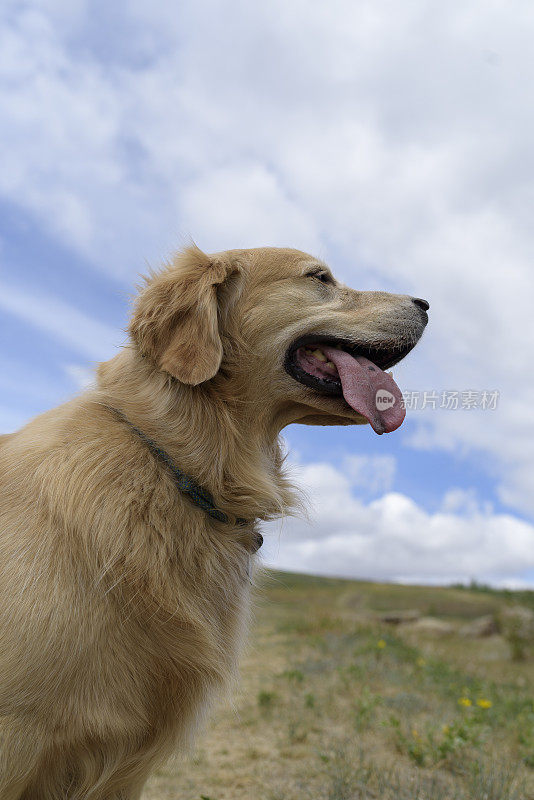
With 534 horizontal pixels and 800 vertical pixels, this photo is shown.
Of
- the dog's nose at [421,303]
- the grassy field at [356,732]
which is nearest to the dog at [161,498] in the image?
the dog's nose at [421,303]

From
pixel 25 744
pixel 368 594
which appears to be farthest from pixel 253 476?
pixel 368 594

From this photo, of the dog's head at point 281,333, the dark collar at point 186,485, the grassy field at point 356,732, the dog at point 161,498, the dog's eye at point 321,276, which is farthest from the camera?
the grassy field at point 356,732

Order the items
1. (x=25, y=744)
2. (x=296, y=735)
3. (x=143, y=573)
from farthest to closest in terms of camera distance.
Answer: (x=296, y=735)
(x=143, y=573)
(x=25, y=744)

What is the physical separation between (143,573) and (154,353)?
101 cm

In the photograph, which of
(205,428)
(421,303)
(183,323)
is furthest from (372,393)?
(183,323)

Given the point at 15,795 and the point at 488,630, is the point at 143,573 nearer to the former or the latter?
the point at 15,795

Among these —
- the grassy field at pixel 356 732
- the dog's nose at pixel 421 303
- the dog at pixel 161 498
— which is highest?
the dog's nose at pixel 421 303

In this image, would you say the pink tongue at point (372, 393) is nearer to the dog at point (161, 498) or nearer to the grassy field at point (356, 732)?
the dog at point (161, 498)

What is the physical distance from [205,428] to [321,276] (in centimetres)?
116

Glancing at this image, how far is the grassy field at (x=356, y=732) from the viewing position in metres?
4.00

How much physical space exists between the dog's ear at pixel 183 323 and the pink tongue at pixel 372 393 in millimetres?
666

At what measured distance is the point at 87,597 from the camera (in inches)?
101

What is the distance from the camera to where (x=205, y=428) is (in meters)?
3.02

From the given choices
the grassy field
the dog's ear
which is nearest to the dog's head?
the dog's ear
